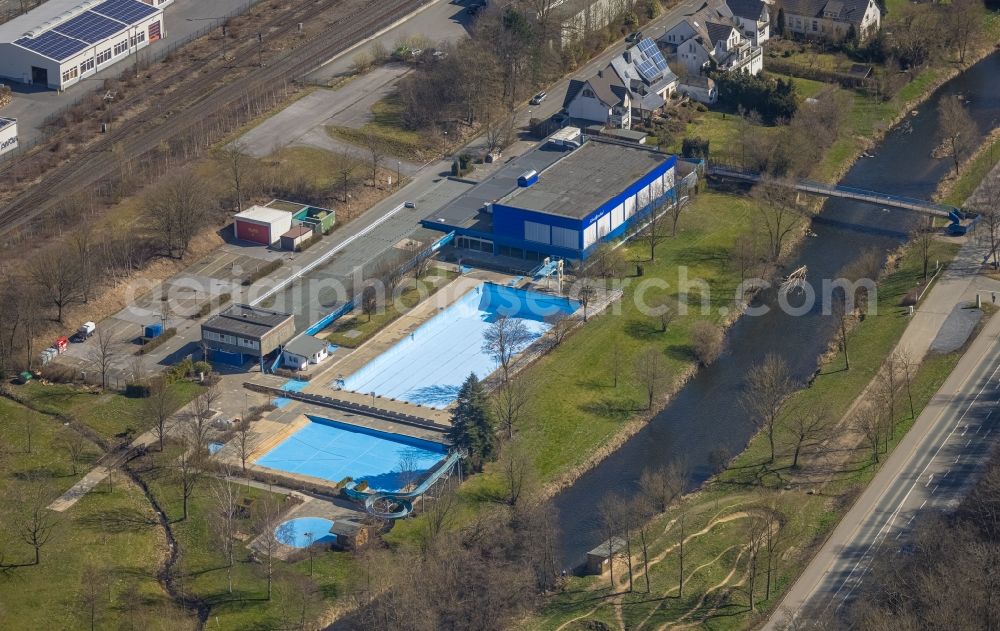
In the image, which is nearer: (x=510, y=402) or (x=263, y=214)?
(x=510, y=402)

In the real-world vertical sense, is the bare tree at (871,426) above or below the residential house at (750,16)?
below

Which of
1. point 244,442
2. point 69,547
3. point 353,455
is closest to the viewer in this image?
point 69,547

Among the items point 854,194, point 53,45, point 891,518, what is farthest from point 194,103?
point 891,518

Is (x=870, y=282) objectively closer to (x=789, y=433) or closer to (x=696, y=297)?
(x=696, y=297)

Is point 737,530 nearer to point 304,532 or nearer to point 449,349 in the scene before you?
point 304,532

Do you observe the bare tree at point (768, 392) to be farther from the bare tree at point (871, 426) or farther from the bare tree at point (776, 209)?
the bare tree at point (776, 209)

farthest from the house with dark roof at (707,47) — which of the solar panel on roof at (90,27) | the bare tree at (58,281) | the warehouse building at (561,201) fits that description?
the bare tree at (58,281)

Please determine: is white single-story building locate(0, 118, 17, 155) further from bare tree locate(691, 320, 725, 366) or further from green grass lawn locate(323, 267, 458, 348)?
bare tree locate(691, 320, 725, 366)
